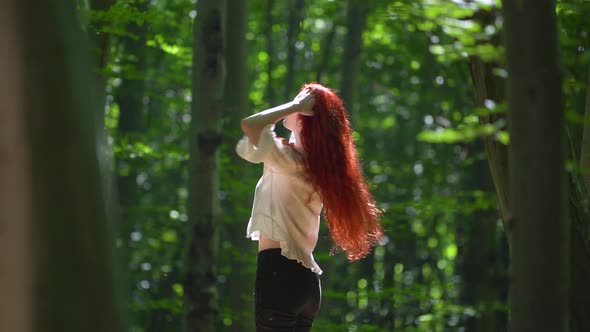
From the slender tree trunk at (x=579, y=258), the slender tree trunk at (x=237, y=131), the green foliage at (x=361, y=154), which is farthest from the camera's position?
the green foliage at (x=361, y=154)

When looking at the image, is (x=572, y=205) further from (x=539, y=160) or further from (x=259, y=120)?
(x=539, y=160)

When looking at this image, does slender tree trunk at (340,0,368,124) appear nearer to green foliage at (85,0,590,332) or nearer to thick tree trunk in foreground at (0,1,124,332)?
green foliage at (85,0,590,332)

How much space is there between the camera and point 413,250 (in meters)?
19.8

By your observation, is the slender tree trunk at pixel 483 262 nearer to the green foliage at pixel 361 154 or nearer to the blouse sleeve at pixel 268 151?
the green foliage at pixel 361 154

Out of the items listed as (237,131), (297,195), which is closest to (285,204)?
(297,195)

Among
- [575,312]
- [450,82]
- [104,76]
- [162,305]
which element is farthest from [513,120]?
[450,82]

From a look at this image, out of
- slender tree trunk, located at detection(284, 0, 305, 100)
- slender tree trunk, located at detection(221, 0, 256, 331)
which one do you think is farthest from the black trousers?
slender tree trunk, located at detection(284, 0, 305, 100)

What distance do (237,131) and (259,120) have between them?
618cm

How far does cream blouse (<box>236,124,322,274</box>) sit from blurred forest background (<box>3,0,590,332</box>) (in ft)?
2.53

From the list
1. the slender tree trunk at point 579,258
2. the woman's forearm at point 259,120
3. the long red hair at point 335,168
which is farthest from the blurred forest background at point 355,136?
the woman's forearm at point 259,120

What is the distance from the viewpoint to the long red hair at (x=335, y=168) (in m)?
4.87

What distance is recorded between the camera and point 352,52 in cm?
1357

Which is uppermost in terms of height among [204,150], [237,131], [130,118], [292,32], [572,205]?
[572,205]

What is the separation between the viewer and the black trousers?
15.6ft
